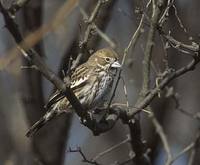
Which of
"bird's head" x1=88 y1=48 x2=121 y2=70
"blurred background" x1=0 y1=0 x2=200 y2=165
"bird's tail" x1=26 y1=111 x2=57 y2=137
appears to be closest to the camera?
"bird's tail" x1=26 y1=111 x2=57 y2=137

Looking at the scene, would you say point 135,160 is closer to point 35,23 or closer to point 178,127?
point 35,23

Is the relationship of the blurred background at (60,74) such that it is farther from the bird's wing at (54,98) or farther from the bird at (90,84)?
the bird's wing at (54,98)

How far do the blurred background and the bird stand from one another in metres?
0.17

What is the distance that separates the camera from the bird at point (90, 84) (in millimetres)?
7941

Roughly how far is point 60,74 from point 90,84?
0.42 meters

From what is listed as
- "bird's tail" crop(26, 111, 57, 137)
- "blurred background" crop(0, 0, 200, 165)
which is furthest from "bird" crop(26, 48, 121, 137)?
"blurred background" crop(0, 0, 200, 165)

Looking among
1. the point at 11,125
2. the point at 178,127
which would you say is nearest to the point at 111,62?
the point at 11,125

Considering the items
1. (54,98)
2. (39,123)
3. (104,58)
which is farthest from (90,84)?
(39,123)

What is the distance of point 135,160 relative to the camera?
7.25 metres

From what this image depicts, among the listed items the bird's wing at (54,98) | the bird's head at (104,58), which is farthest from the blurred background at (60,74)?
the bird's wing at (54,98)

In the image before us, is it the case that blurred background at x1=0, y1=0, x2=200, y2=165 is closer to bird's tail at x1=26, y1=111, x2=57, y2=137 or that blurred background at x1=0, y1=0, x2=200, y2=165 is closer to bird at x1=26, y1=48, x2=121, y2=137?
bird at x1=26, y1=48, x2=121, y2=137

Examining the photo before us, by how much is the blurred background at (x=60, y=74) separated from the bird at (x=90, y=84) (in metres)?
0.17

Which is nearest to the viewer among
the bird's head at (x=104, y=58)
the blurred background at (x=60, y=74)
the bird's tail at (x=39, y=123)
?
the bird's tail at (x=39, y=123)

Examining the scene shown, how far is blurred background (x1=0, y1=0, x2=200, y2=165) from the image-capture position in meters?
8.73
